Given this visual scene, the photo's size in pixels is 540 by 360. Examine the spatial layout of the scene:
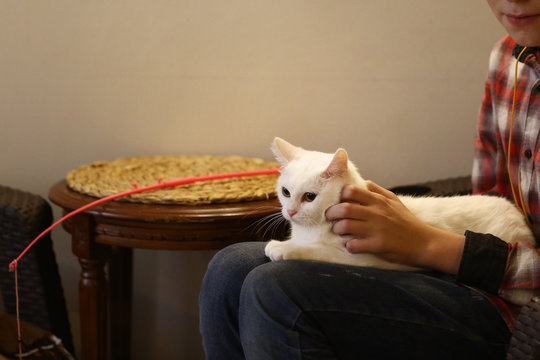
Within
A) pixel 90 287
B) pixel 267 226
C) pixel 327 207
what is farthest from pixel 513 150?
pixel 90 287

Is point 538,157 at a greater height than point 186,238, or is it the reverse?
point 538,157

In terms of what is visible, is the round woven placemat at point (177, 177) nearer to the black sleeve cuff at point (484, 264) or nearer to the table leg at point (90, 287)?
the table leg at point (90, 287)

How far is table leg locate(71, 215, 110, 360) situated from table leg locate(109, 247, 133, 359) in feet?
1.03

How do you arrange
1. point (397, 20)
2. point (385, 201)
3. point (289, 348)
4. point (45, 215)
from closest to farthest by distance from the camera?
point (289, 348) → point (385, 201) → point (45, 215) → point (397, 20)

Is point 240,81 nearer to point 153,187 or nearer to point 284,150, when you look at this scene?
point 153,187

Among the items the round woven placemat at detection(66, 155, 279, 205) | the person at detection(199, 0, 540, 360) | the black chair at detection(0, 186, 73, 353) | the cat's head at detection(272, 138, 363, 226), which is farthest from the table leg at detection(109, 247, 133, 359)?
the cat's head at detection(272, 138, 363, 226)

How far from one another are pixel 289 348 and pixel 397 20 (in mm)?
1085

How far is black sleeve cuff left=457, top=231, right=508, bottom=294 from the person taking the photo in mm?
854

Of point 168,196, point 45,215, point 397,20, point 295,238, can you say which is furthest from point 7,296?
point 397,20

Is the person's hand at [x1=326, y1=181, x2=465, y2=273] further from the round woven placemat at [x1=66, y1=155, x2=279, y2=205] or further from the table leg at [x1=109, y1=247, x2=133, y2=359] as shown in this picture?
the table leg at [x1=109, y1=247, x2=133, y2=359]

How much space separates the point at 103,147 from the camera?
1639 mm

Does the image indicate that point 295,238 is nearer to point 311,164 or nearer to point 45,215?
point 311,164

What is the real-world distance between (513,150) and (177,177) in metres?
0.76

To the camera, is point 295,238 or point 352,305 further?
point 295,238
